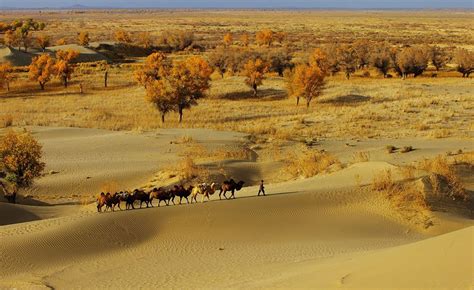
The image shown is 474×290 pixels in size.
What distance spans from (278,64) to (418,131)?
38049 mm

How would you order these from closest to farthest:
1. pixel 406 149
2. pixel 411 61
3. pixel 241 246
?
1. pixel 241 246
2. pixel 406 149
3. pixel 411 61

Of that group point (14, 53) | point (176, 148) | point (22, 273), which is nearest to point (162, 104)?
point (176, 148)

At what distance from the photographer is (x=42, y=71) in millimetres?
65750

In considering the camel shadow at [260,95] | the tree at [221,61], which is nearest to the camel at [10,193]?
the camel shadow at [260,95]

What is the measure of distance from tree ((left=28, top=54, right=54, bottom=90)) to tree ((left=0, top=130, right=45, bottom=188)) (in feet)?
142

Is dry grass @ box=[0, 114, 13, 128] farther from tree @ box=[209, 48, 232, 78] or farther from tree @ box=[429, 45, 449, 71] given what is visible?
tree @ box=[429, 45, 449, 71]

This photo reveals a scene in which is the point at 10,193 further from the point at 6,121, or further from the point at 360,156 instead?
the point at 6,121

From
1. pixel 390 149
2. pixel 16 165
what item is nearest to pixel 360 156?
pixel 390 149

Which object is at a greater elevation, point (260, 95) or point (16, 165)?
point (16, 165)

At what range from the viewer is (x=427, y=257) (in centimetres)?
1093

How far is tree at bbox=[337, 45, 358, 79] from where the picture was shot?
74.3 m

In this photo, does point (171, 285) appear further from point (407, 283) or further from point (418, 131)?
point (418, 131)

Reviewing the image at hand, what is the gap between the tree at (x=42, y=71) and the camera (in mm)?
64750

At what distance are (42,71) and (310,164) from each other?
4717 cm
